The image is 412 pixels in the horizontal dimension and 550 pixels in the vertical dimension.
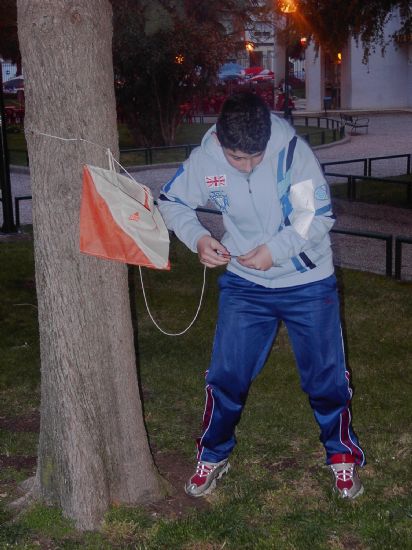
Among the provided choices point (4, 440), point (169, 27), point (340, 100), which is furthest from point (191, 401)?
point (340, 100)

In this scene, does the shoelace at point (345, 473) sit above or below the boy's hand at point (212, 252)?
below

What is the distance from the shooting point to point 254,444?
16.4 feet

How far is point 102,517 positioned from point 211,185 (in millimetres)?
1600

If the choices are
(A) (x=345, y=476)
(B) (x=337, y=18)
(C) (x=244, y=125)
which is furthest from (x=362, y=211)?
(C) (x=244, y=125)

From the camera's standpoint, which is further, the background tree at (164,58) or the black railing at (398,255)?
the background tree at (164,58)

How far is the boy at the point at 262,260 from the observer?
3.79 meters

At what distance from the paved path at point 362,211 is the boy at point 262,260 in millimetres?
5858

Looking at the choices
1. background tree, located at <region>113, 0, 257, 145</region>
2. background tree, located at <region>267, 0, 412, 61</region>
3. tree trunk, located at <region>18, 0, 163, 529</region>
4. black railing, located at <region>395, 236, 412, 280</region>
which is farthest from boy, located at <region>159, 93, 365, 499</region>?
background tree, located at <region>113, 0, 257, 145</region>

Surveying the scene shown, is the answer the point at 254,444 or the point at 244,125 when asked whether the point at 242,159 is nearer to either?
the point at 244,125

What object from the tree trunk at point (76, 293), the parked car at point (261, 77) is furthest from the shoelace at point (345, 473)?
the parked car at point (261, 77)

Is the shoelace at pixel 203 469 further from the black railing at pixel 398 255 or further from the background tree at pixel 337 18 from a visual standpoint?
the background tree at pixel 337 18

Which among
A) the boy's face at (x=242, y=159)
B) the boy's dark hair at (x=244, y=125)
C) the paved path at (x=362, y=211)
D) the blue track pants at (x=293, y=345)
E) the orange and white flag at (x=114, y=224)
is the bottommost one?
the paved path at (x=362, y=211)

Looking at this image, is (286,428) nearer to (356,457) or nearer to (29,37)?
(356,457)

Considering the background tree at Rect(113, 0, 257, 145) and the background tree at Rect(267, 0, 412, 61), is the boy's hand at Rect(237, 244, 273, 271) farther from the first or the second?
the background tree at Rect(113, 0, 257, 145)
